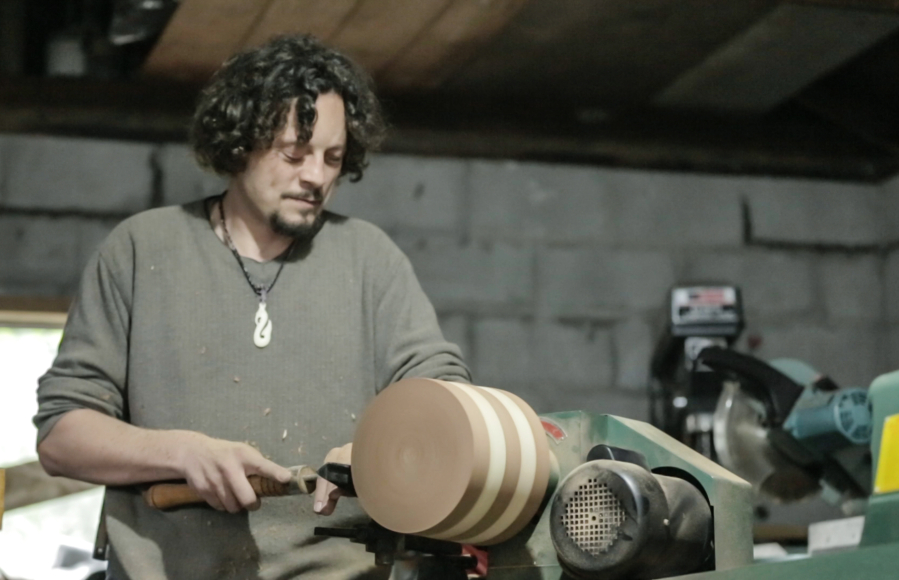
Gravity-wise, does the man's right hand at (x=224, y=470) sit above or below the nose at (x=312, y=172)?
below

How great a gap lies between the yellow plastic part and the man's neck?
3.28 feet

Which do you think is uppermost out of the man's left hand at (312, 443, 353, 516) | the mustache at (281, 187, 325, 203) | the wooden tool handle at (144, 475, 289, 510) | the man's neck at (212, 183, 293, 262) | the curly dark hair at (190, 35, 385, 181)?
the curly dark hair at (190, 35, 385, 181)

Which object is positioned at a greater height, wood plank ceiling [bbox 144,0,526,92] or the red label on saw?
wood plank ceiling [bbox 144,0,526,92]

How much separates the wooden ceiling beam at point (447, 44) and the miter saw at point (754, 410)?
2.83ft

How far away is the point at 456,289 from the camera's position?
328cm

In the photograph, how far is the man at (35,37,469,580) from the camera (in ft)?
5.63

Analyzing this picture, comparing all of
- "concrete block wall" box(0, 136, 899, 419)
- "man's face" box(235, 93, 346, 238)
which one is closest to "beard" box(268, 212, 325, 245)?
"man's face" box(235, 93, 346, 238)

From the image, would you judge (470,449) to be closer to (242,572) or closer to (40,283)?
(242,572)

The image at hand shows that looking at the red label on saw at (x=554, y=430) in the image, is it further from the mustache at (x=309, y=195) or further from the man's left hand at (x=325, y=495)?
the mustache at (x=309, y=195)

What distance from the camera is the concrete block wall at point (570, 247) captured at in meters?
3.11

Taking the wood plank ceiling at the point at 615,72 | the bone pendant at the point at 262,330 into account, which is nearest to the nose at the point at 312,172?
the bone pendant at the point at 262,330

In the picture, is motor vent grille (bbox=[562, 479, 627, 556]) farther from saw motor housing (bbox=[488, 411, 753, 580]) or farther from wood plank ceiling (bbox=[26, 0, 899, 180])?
wood plank ceiling (bbox=[26, 0, 899, 180])

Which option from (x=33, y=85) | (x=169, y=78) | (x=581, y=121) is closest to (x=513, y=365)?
(x=581, y=121)

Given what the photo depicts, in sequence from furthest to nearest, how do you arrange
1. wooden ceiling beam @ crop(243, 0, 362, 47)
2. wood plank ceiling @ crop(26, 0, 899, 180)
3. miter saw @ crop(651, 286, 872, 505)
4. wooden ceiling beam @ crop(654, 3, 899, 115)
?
wooden ceiling beam @ crop(654, 3, 899, 115) < wood plank ceiling @ crop(26, 0, 899, 180) < wooden ceiling beam @ crop(243, 0, 362, 47) < miter saw @ crop(651, 286, 872, 505)
